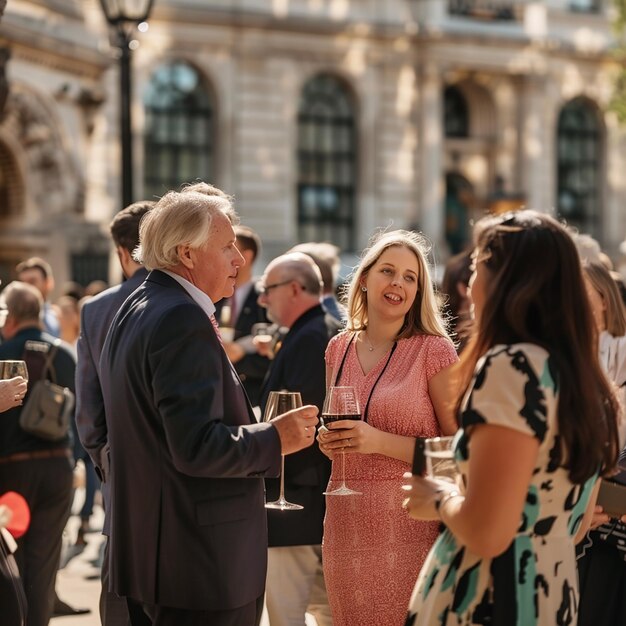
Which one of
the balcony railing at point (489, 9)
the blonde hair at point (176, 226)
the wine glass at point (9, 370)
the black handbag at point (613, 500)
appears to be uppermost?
the balcony railing at point (489, 9)

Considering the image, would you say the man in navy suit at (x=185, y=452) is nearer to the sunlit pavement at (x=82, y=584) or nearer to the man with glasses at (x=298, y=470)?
the man with glasses at (x=298, y=470)

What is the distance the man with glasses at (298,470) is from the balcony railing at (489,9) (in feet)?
92.1

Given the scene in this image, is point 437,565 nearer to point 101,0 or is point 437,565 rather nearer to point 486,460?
point 486,460

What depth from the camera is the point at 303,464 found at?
650 cm

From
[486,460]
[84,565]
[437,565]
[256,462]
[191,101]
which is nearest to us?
[486,460]

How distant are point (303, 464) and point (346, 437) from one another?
147cm

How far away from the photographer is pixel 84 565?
10.5 m

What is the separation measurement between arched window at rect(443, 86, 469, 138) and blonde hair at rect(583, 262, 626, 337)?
29.6m

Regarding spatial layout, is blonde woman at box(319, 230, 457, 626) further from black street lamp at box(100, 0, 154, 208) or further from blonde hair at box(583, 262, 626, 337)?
black street lamp at box(100, 0, 154, 208)

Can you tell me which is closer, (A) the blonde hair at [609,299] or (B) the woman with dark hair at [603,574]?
(B) the woman with dark hair at [603,574]

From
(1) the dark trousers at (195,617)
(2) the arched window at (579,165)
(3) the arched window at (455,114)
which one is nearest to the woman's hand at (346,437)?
(1) the dark trousers at (195,617)

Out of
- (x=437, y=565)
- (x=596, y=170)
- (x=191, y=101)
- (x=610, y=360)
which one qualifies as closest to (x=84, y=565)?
(x=610, y=360)

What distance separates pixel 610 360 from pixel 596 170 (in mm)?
31369

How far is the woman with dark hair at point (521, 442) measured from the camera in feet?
11.5
